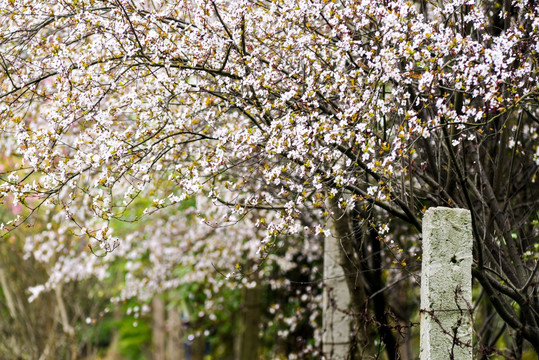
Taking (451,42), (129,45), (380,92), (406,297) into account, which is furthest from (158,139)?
(406,297)

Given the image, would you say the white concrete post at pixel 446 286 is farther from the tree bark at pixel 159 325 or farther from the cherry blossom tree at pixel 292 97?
the tree bark at pixel 159 325

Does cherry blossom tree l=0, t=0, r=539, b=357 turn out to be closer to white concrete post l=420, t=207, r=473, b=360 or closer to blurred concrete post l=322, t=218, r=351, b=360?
white concrete post l=420, t=207, r=473, b=360

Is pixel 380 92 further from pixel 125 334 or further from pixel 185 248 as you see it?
pixel 125 334

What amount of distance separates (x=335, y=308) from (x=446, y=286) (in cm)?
334

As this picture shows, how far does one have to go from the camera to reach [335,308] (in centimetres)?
752

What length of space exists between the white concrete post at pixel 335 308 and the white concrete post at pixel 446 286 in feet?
10.5

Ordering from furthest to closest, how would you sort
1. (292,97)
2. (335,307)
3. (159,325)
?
(159,325) < (335,307) < (292,97)

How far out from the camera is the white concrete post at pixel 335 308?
7.57m

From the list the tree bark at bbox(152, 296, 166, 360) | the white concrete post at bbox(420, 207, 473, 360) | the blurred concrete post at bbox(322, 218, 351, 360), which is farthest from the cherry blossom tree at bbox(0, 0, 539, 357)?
the tree bark at bbox(152, 296, 166, 360)

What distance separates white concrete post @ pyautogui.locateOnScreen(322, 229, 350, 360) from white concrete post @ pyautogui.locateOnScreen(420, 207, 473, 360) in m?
3.20

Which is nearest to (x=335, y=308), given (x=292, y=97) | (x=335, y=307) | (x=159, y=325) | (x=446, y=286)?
(x=335, y=307)

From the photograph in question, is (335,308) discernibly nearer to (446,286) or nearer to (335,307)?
(335,307)

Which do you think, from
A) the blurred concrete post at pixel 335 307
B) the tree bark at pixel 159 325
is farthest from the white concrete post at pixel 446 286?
the tree bark at pixel 159 325

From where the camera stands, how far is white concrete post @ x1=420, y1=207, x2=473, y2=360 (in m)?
4.23
